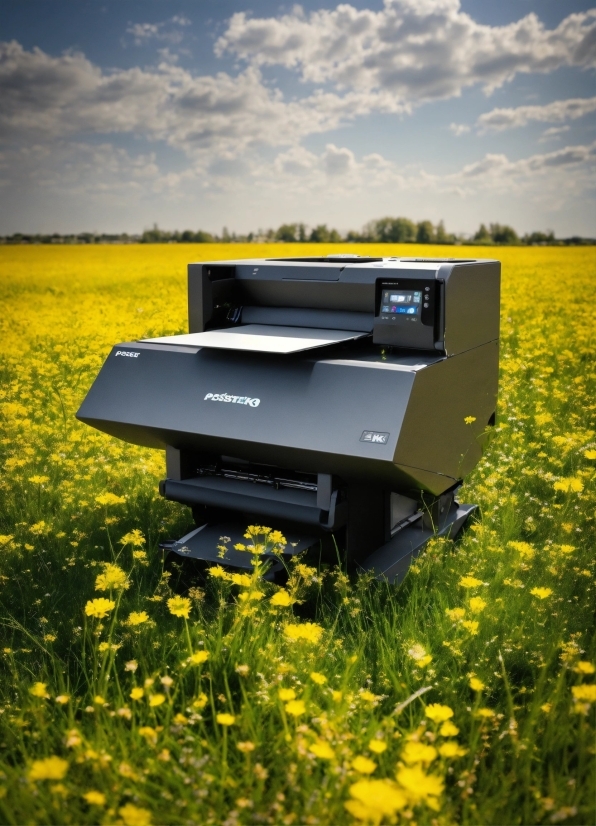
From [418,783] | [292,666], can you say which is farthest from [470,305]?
[418,783]

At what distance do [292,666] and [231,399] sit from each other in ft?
3.28

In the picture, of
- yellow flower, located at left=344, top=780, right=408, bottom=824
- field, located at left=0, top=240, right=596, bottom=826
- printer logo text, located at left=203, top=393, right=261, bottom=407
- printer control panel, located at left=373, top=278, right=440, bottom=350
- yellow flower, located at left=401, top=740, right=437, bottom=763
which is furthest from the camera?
printer control panel, located at left=373, top=278, right=440, bottom=350

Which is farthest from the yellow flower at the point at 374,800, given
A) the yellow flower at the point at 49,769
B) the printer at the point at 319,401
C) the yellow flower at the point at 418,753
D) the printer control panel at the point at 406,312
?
the printer control panel at the point at 406,312

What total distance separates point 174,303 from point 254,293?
633 centimetres

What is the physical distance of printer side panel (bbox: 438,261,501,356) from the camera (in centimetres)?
275

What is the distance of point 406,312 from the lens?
9.12 ft

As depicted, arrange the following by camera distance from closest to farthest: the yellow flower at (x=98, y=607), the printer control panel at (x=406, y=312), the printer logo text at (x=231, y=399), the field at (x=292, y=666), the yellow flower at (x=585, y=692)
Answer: the field at (x=292, y=666)
the yellow flower at (x=585, y=692)
the yellow flower at (x=98, y=607)
the printer logo text at (x=231, y=399)
the printer control panel at (x=406, y=312)

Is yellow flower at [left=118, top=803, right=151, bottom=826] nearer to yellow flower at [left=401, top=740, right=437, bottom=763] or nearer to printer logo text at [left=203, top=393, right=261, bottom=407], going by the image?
yellow flower at [left=401, top=740, right=437, bottom=763]

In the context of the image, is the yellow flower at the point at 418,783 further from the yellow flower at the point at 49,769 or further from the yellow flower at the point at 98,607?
the yellow flower at the point at 98,607

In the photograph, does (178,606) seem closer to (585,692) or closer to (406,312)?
(585,692)

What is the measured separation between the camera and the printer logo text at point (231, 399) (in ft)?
8.66

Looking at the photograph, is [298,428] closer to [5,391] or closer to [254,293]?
[254,293]

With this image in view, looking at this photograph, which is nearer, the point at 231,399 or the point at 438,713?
the point at 438,713

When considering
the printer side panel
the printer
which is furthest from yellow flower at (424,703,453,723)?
the printer side panel
